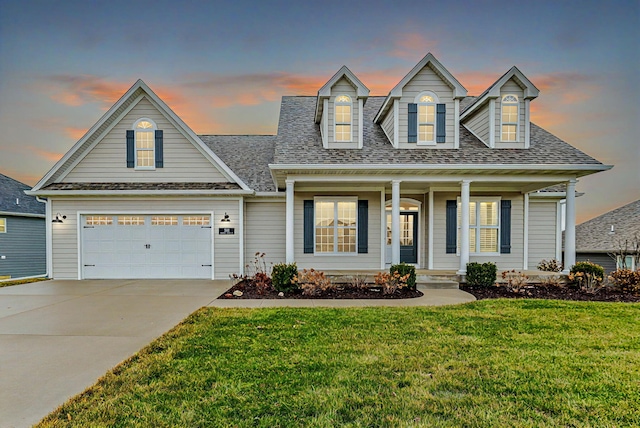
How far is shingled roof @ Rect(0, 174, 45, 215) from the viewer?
15634mm

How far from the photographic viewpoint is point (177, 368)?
3488 millimetres

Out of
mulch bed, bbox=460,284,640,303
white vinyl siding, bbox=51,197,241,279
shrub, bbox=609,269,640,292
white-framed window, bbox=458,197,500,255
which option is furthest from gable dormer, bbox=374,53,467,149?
white vinyl siding, bbox=51,197,241,279

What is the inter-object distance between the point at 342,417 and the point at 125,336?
379 cm

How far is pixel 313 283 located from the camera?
8352 mm

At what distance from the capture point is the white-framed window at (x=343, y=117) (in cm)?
984

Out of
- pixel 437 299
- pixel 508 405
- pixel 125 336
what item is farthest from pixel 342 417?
pixel 437 299

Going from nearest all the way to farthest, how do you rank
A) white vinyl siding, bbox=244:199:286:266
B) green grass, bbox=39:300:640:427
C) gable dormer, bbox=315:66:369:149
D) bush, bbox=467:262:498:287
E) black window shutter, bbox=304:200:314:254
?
green grass, bbox=39:300:640:427
bush, bbox=467:262:498:287
gable dormer, bbox=315:66:369:149
black window shutter, bbox=304:200:314:254
white vinyl siding, bbox=244:199:286:266

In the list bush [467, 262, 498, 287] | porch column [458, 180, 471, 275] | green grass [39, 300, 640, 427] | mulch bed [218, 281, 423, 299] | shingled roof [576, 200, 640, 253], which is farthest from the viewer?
shingled roof [576, 200, 640, 253]

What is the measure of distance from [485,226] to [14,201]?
22539 millimetres

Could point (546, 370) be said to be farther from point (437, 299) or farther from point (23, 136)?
point (23, 136)

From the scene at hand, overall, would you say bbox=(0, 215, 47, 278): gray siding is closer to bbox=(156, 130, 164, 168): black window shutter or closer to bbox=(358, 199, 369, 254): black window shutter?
bbox=(156, 130, 164, 168): black window shutter

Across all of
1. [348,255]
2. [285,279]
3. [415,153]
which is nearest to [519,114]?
[415,153]

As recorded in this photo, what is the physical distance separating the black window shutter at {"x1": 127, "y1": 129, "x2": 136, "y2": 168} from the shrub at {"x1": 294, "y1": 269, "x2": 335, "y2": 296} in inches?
276

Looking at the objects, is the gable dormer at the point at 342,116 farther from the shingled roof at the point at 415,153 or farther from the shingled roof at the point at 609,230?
the shingled roof at the point at 609,230
